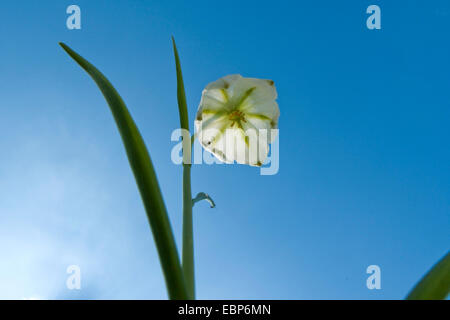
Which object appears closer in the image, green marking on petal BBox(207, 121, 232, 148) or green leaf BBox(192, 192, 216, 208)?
green leaf BBox(192, 192, 216, 208)

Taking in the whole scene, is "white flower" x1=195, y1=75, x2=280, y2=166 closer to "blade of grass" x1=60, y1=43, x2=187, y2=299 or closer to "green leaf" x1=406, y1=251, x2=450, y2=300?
"blade of grass" x1=60, y1=43, x2=187, y2=299

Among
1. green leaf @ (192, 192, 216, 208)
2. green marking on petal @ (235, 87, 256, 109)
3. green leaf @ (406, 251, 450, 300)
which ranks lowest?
green leaf @ (406, 251, 450, 300)

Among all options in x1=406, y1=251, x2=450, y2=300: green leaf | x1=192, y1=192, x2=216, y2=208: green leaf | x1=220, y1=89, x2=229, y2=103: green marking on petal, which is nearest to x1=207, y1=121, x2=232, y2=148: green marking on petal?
x1=220, y1=89, x2=229, y2=103: green marking on petal

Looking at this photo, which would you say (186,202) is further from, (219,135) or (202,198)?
(219,135)

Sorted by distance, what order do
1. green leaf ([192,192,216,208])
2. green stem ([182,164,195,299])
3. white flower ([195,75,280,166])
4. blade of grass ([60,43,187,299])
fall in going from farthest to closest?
white flower ([195,75,280,166]) < green leaf ([192,192,216,208]) < green stem ([182,164,195,299]) < blade of grass ([60,43,187,299])

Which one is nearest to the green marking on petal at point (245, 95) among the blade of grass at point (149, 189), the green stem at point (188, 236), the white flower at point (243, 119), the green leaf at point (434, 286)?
the white flower at point (243, 119)

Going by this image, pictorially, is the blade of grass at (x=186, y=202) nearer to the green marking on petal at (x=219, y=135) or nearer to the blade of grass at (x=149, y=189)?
the blade of grass at (x=149, y=189)
